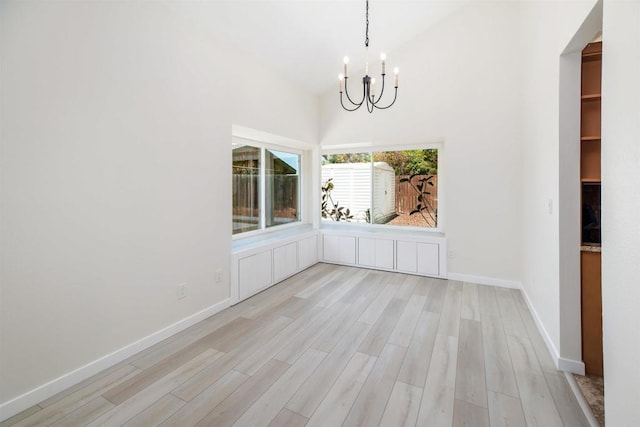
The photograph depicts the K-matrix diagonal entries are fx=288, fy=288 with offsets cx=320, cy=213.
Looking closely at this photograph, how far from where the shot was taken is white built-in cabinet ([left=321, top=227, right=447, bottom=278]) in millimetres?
4016

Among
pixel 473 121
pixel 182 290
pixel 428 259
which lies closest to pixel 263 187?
pixel 182 290

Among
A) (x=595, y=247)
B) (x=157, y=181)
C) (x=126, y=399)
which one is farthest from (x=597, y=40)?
(x=126, y=399)

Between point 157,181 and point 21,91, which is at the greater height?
point 21,91

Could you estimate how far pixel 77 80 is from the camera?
1.87 meters

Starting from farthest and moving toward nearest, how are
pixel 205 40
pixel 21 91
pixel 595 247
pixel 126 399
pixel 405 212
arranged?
pixel 405 212, pixel 205 40, pixel 595 247, pixel 126 399, pixel 21 91

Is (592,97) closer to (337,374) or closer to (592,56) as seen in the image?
(592,56)

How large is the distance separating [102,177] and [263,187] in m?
2.34

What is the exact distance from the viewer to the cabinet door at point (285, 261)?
382cm

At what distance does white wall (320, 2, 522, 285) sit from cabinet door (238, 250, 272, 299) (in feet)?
8.13

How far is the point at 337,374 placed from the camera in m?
2.00

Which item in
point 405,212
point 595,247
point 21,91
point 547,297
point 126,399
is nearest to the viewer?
point 21,91

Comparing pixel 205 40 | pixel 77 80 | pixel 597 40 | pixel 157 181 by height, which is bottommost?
pixel 157 181

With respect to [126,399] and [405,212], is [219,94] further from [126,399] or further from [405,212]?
[405,212]

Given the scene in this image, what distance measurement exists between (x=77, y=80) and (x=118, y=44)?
0.43 metres
